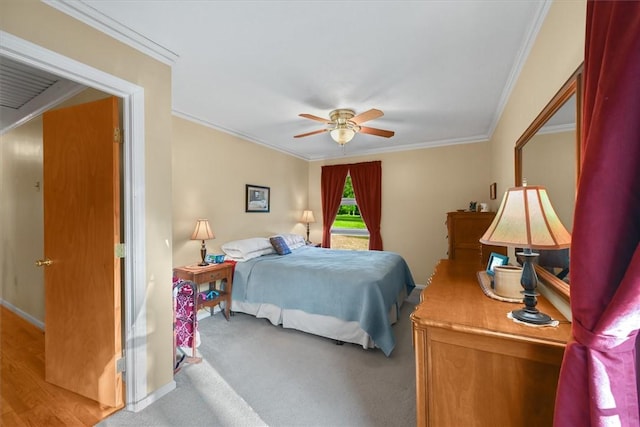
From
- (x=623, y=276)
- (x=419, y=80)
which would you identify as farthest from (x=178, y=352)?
(x=419, y=80)

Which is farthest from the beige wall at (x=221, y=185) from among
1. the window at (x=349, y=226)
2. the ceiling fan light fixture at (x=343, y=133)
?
the ceiling fan light fixture at (x=343, y=133)

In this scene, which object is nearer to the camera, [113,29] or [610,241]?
[610,241]

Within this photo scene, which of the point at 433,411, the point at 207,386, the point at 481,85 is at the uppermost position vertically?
the point at 481,85

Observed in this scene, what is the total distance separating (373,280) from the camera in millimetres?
2674

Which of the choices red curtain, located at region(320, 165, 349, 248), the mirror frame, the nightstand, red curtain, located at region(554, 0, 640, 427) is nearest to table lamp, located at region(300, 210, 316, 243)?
red curtain, located at region(320, 165, 349, 248)

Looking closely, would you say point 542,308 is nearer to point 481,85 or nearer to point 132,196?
point 481,85

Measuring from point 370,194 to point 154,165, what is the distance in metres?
3.85

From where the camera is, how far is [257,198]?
4.46 meters

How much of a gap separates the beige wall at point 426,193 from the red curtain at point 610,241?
3.96m

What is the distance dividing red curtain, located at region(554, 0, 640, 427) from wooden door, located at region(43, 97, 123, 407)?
7.46 feet

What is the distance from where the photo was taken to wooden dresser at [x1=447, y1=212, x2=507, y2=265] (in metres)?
3.39

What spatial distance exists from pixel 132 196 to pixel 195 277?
1.40m

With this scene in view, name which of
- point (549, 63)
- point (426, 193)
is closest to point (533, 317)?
point (549, 63)

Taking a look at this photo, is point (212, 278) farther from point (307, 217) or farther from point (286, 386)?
point (307, 217)
